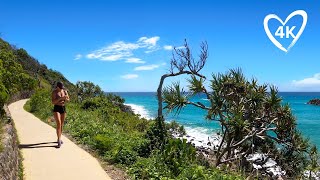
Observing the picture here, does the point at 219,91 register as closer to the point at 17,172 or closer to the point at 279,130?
the point at 279,130

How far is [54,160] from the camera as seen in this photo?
960cm

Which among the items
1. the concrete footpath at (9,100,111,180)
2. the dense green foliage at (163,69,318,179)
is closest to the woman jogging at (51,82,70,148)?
the concrete footpath at (9,100,111,180)

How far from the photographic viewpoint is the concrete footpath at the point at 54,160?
8.44m

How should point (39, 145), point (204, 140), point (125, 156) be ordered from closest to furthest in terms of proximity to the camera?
point (125, 156) < point (39, 145) < point (204, 140)

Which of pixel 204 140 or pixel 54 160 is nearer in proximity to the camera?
pixel 54 160

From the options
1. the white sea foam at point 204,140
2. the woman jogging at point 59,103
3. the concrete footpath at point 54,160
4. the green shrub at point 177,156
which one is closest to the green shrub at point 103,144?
the concrete footpath at point 54,160

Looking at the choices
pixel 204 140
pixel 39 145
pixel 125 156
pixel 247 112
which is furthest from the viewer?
pixel 204 140

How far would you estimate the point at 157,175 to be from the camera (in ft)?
26.5

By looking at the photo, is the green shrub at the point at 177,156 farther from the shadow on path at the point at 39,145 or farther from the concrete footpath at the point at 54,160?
the shadow on path at the point at 39,145

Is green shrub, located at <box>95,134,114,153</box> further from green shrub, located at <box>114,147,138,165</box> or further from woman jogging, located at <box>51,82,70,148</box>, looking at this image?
woman jogging, located at <box>51,82,70,148</box>

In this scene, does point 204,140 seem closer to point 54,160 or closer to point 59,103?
point 59,103

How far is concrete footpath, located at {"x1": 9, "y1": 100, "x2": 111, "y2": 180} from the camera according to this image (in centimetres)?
844

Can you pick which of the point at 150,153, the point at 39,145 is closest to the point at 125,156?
the point at 150,153

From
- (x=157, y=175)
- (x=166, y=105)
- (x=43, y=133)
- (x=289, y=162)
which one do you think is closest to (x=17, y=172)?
(x=157, y=175)
